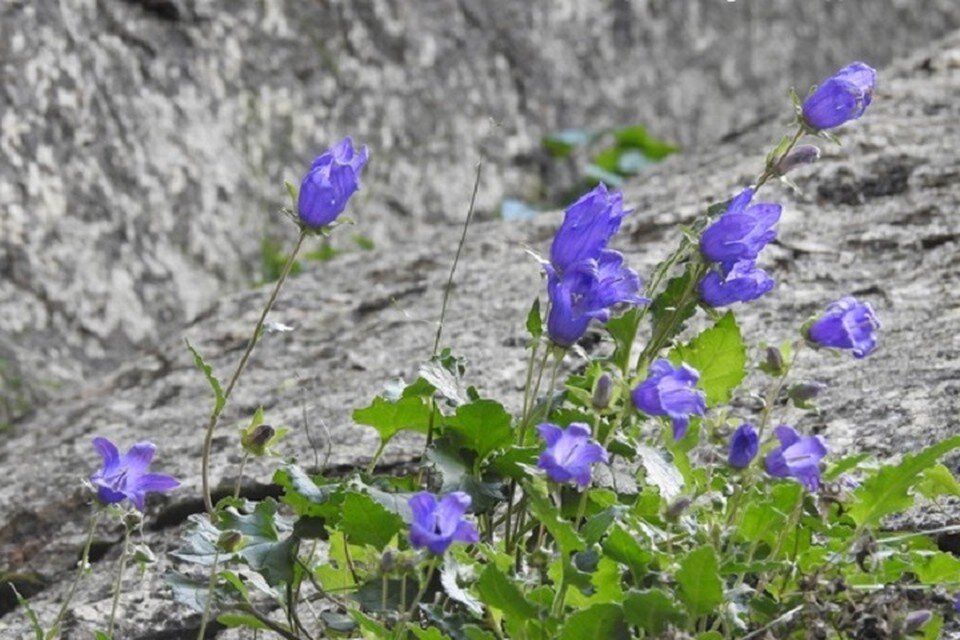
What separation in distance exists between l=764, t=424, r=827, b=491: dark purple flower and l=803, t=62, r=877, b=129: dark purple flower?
0.33 m

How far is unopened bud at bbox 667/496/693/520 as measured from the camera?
55.9 inches

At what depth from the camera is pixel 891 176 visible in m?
2.93

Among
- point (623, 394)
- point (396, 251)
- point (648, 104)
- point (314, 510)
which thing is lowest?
point (314, 510)

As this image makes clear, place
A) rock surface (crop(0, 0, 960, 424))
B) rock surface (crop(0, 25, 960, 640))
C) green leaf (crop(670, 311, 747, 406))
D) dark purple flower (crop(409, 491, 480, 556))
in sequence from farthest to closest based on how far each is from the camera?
rock surface (crop(0, 0, 960, 424))
rock surface (crop(0, 25, 960, 640))
green leaf (crop(670, 311, 747, 406))
dark purple flower (crop(409, 491, 480, 556))

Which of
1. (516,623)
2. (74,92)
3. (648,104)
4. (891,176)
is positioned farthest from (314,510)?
(648,104)

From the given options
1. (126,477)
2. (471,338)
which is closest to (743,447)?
(126,477)

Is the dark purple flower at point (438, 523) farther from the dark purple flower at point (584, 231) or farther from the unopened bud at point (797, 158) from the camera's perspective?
the unopened bud at point (797, 158)

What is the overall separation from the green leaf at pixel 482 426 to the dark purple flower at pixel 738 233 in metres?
0.22

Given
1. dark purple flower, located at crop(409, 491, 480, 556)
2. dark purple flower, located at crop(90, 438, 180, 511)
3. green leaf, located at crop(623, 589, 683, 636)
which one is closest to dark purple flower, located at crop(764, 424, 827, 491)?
green leaf, located at crop(623, 589, 683, 636)

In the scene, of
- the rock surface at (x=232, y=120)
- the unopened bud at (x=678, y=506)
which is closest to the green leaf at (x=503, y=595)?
the unopened bud at (x=678, y=506)

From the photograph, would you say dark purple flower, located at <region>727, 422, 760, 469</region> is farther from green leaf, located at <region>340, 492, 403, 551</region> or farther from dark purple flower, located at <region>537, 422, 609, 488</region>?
green leaf, located at <region>340, 492, 403, 551</region>

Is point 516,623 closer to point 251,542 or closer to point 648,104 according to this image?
point 251,542

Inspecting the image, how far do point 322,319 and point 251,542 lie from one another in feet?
4.63

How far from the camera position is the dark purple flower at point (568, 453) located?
4.34ft
